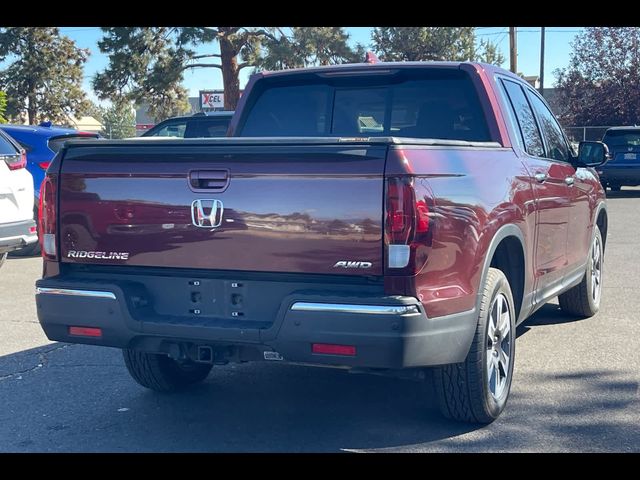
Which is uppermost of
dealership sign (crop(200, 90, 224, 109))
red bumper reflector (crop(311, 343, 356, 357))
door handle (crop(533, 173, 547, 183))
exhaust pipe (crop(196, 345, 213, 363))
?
dealership sign (crop(200, 90, 224, 109))

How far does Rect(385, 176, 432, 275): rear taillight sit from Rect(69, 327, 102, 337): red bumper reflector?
1.53 metres

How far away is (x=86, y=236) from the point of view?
4.48 metres

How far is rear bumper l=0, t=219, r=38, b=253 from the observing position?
28.6 ft

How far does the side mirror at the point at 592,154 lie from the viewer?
6.75 m

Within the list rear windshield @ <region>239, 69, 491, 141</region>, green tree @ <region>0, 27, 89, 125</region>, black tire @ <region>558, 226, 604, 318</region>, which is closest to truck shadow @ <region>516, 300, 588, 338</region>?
black tire @ <region>558, 226, 604, 318</region>

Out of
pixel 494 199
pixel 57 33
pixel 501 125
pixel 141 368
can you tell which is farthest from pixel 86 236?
pixel 57 33

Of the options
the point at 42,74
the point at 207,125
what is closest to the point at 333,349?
the point at 207,125

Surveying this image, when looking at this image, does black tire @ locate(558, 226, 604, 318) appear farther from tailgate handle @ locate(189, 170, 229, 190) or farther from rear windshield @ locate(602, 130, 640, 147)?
rear windshield @ locate(602, 130, 640, 147)

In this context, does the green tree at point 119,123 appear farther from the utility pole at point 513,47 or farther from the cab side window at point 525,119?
the cab side window at point 525,119

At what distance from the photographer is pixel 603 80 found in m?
39.3

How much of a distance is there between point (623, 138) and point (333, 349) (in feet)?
64.2

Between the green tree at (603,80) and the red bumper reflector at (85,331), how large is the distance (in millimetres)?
37119

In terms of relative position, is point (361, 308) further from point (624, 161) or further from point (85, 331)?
point (624, 161)
